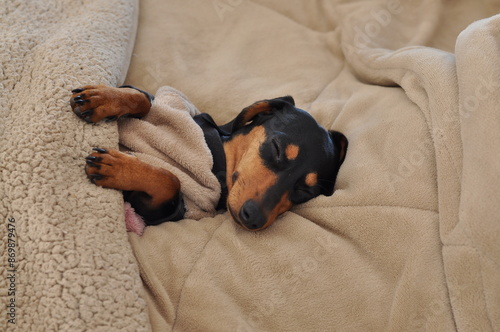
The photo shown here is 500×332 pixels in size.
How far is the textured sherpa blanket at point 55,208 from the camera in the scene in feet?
4.56

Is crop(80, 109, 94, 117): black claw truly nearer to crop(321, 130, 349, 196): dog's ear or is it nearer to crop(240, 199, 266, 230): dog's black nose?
crop(240, 199, 266, 230): dog's black nose

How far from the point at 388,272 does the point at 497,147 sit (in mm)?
548

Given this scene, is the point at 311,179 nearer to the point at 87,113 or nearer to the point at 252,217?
the point at 252,217

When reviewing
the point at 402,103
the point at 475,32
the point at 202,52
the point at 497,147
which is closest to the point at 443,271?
the point at 497,147

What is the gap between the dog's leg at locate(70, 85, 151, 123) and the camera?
67.8 inches

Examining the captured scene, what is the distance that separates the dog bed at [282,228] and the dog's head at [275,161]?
80mm

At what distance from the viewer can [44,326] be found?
1356mm

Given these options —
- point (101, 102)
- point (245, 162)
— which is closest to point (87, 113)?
point (101, 102)

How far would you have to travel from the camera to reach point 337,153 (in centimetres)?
210

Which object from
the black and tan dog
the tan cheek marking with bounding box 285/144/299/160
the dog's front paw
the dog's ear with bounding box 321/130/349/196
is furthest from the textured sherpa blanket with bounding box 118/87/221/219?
the dog's ear with bounding box 321/130/349/196

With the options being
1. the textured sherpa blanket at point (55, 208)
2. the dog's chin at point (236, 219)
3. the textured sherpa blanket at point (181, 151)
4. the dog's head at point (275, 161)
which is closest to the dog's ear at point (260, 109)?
the dog's head at point (275, 161)

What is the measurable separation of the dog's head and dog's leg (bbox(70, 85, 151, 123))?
0.49m

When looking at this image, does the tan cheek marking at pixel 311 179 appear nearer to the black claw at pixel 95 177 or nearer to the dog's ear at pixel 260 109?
the dog's ear at pixel 260 109

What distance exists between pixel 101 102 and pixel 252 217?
0.71m
